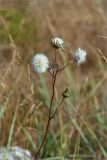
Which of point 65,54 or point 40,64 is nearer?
point 40,64

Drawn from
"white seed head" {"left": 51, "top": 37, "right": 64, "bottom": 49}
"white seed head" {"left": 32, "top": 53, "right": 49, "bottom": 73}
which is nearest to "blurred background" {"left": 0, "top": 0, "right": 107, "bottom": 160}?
"white seed head" {"left": 32, "top": 53, "right": 49, "bottom": 73}

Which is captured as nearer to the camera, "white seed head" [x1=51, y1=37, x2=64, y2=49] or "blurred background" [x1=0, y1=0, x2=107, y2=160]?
"white seed head" [x1=51, y1=37, x2=64, y2=49]

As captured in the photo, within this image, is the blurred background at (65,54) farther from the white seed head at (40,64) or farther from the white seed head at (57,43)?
the white seed head at (57,43)

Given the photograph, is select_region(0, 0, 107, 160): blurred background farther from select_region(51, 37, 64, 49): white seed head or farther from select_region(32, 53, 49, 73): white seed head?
select_region(51, 37, 64, 49): white seed head

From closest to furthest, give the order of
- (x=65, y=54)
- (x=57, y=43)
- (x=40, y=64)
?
(x=57, y=43)
(x=40, y=64)
(x=65, y=54)

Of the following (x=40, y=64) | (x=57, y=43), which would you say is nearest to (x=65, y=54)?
(x=40, y=64)

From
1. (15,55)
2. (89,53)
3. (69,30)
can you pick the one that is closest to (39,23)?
(69,30)

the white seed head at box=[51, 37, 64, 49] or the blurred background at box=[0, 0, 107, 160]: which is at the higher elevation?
the blurred background at box=[0, 0, 107, 160]

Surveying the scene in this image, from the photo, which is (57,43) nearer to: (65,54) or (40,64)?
(40,64)

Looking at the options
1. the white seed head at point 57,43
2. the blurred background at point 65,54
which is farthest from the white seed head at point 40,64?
the blurred background at point 65,54

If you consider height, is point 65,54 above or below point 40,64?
above

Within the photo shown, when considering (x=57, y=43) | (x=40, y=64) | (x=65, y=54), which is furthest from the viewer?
(x=65, y=54)
